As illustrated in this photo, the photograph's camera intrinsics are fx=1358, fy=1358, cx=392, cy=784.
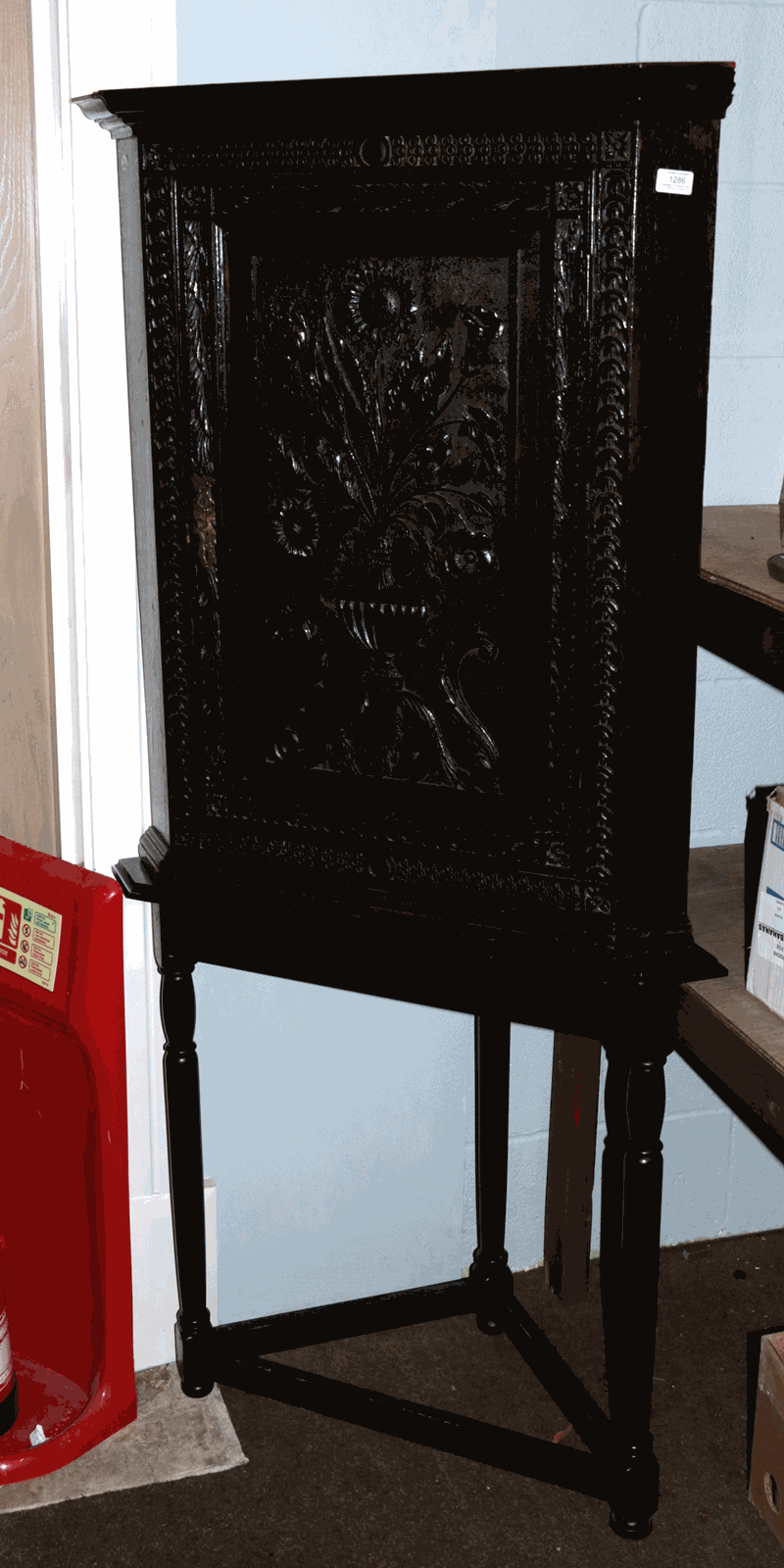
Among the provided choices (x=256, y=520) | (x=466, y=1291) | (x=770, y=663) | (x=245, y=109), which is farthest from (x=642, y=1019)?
(x=245, y=109)

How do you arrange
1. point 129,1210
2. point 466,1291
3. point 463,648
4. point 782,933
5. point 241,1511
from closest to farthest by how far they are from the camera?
point 463,648 → point 782,933 → point 241,1511 → point 129,1210 → point 466,1291

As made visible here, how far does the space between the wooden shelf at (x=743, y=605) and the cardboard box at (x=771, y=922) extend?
159 millimetres

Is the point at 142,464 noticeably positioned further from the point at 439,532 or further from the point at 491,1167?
the point at 491,1167

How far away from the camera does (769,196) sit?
5.65 ft

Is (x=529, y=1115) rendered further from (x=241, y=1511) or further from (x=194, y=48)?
(x=194, y=48)

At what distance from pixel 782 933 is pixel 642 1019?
0.78 feet

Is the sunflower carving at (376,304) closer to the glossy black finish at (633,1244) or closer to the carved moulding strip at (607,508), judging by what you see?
the carved moulding strip at (607,508)

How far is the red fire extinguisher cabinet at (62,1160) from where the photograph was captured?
5.25 ft

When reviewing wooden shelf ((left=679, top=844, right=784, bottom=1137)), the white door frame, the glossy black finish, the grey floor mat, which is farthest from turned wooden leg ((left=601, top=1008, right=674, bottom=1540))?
the white door frame

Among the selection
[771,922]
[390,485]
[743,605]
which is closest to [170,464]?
[390,485]

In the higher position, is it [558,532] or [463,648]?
[558,532]

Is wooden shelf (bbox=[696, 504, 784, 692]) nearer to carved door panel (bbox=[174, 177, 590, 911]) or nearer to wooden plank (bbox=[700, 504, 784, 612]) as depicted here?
wooden plank (bbox=[700, 504, 784, 612])

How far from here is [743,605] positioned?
1374 mm

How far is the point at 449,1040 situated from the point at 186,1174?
1.39 feet
